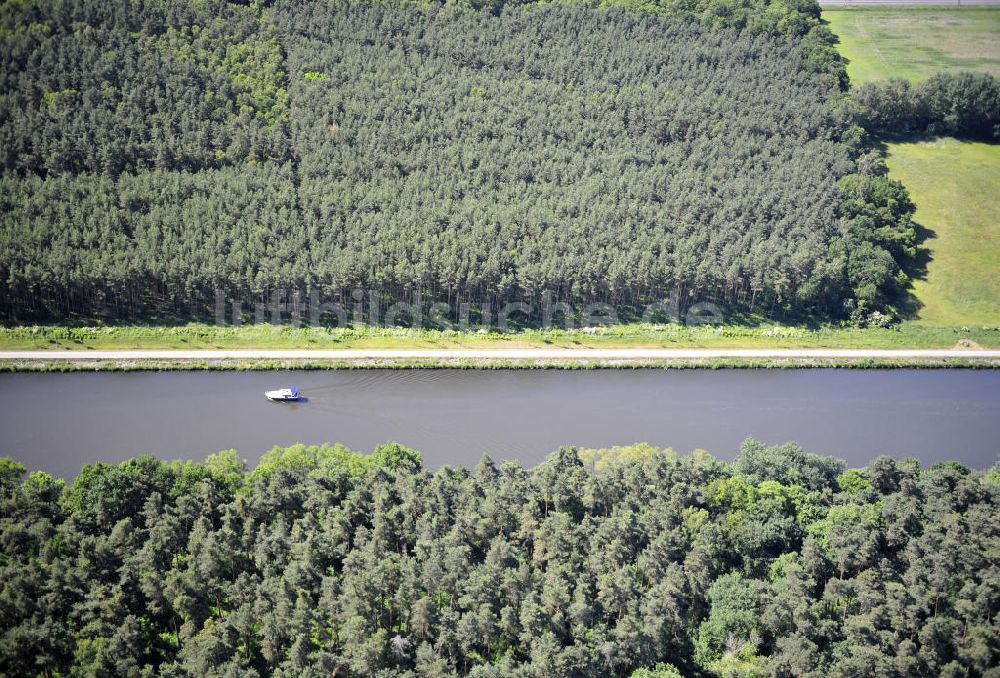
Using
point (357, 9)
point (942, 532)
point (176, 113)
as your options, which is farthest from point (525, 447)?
point (357, 9)

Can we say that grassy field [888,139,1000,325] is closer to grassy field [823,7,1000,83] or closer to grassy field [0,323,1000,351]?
grassy field [0,323,1000,351]

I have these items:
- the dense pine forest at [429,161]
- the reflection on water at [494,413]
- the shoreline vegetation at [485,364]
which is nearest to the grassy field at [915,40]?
the dense pine forest at [429,161]

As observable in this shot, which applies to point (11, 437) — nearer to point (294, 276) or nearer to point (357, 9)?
point (294, 276)

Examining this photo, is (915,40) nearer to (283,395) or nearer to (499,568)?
(283,395)

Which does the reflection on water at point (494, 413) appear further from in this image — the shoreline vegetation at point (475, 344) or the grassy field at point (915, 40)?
the grassy field at point (915, 40)

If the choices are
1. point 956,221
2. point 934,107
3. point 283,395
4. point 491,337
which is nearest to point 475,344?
point 491,337
